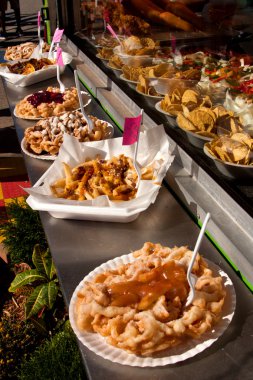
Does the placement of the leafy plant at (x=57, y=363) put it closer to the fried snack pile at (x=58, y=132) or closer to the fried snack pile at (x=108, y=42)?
the fried snack pile at (x=58, y=132)

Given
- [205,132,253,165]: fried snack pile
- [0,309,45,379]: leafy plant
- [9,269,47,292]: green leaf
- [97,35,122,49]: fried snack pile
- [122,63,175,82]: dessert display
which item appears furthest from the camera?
[97,35,122,49]: fried snack pile

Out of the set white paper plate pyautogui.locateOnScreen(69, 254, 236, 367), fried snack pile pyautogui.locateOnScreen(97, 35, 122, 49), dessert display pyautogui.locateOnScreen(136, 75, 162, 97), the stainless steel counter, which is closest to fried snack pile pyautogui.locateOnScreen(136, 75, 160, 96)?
dessert display pyautogui.locateOnScreen(136, 75, 162, 97)

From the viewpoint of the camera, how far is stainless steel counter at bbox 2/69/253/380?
965 mm

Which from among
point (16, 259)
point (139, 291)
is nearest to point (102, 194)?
point (139, 291)

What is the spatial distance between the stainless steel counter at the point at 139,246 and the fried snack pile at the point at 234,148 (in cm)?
22

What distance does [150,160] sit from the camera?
162 cm

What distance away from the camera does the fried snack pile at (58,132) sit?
1.81m

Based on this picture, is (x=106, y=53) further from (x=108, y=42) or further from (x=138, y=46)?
(x=138, y=46)

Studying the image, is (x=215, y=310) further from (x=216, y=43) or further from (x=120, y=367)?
(x=216, y=43)

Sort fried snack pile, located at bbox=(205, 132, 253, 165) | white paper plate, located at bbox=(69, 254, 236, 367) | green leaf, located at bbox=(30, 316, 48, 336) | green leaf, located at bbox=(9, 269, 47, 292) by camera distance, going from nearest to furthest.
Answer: white paper plate, located at bbox=(69, 254, 236, 367), fried snack pile, located at bbox=(205, 132, 253, 165), green leaf, located at bbox=(30, 316, 48, 336), green leaf, located at bbox=(9, 269, 47, 292)

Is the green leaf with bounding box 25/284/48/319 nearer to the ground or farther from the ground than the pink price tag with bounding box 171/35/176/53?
nearer to the ground

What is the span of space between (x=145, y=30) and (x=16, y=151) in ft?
5.08

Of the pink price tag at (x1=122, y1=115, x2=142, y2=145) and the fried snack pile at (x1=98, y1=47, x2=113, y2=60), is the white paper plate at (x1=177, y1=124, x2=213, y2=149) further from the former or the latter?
the fried snack pile at (x1=98, y1=47, x2=113, y2=60)

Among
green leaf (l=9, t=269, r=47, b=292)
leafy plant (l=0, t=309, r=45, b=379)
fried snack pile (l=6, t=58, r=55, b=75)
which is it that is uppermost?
fried snack pile (l=6, t=58, r=55, b=75)
